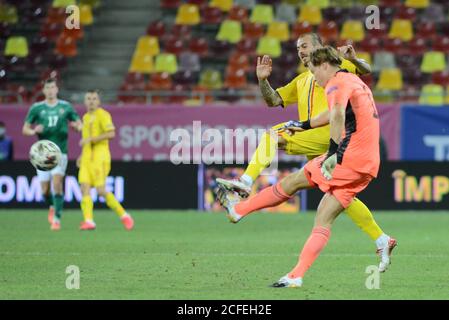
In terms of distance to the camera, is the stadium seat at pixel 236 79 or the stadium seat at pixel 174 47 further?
the stadium seat at pixel 174 47

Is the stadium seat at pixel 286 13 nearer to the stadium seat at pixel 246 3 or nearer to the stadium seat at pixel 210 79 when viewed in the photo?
the stadium seat at pixel 246 3

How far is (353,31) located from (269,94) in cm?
1448

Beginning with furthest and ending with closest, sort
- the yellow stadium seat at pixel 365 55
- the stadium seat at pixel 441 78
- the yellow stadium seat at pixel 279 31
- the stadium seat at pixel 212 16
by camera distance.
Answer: the stadium seat at pixel 212 16
the yellow stadium seat at pixel 279 31
the yellow stadium seat at pixel 365 55
the stadium seat at pixel 441 78

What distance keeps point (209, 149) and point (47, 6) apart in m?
7.45

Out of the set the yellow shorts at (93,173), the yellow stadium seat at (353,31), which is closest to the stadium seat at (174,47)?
the yellow stadium seat at (353,31)

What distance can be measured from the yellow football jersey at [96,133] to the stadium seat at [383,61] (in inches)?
370

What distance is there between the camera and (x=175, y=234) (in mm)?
15648

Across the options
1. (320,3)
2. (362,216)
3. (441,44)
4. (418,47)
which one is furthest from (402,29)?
(362,216)

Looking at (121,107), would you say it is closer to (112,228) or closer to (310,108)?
(112,228)

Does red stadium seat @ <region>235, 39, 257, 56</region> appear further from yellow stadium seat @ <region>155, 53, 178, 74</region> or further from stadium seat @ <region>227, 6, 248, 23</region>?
yellow stadium seat @ <region>155, 53, 178, 74</region>

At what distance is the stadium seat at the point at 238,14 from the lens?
2566 cm
